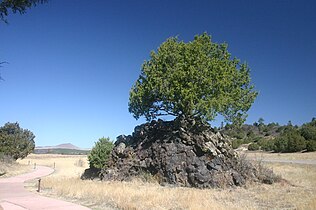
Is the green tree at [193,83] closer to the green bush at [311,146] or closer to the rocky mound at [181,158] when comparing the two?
the rocky mound at [181,158]

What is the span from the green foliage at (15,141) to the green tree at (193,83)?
3070cm

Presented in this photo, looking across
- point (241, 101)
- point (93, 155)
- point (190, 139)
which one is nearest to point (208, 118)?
point (190, 139)

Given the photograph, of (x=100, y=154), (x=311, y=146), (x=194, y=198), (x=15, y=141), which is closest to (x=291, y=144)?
(x=311, y=146)

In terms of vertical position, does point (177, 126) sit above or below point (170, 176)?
above

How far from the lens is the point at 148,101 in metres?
27.4

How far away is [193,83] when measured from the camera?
24312 millimetres

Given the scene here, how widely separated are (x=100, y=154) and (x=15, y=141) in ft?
98.5

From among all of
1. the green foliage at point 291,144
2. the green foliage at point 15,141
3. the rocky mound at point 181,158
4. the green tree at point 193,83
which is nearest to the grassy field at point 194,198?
the rocky mound at point 181,158

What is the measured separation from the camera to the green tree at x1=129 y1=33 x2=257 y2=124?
24.1 m

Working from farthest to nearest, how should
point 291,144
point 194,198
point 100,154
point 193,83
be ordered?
point 291,144 < point 100,154 < point 193,83 < point 194,198

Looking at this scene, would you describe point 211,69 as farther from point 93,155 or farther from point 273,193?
point 93,155

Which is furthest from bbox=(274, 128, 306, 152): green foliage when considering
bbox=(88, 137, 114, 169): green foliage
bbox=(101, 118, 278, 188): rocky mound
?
bbox=(88, 137, 114, 169): green foliage

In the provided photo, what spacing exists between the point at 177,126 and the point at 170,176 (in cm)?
503

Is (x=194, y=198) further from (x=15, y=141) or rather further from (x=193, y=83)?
(x=15, y=141)
